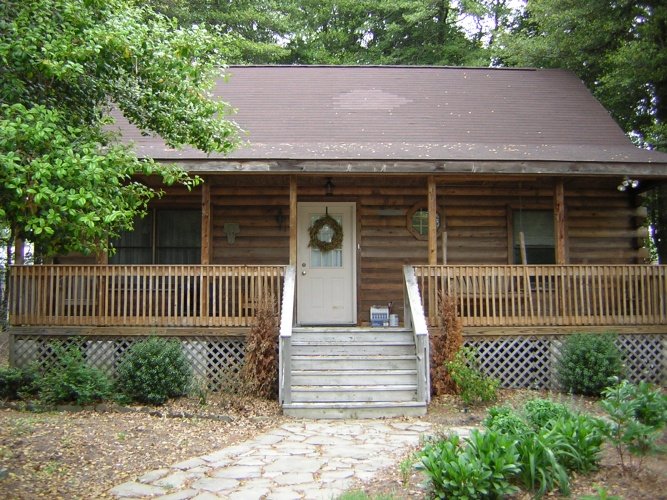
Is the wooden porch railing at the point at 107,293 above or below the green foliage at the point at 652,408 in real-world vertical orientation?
above

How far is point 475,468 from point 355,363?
4887mm

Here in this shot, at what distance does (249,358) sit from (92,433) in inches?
101

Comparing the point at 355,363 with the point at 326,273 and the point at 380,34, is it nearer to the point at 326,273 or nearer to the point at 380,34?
the point at 326,273

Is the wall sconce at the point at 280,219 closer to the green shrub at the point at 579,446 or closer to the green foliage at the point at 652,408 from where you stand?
the green shrub at the point at 579,446

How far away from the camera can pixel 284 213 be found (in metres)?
12.1

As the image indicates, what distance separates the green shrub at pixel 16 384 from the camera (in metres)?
9.09

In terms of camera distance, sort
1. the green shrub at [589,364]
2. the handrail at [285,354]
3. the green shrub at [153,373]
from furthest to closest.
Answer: the green shrub at [589,364] < the green shrub at [153,373] < the handrail at [285,354]

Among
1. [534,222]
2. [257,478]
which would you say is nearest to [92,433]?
[257,478]

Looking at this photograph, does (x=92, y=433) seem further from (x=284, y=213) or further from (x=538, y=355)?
(x=538, y=355)

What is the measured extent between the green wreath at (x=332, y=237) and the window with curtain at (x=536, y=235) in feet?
11.1

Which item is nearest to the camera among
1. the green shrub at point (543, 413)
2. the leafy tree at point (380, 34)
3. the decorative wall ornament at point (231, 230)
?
the green shrub at point (543, 413)

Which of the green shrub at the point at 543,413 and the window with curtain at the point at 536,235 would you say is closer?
the green shrub at the point at 543,413

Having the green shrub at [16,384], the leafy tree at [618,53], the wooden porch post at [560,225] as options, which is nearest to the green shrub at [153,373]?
the green shrub at [16,384]

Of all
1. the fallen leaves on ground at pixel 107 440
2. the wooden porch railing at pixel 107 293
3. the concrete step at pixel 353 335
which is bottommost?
the fallen leaves on ground at pixel 107 440
